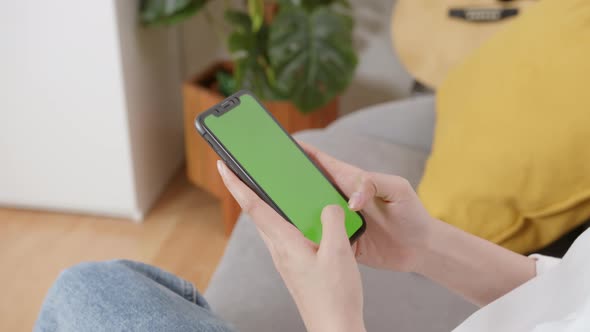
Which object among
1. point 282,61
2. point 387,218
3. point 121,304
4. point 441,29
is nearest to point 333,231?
point 387,218

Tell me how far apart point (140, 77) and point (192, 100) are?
0.15 meters

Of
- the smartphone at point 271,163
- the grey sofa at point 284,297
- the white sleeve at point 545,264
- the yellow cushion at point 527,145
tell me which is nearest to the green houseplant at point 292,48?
the grey sofa at point 284,297

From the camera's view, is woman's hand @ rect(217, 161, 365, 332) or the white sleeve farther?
the white sleeve

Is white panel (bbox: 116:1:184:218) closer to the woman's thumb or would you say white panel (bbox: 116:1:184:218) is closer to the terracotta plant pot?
the terracotta plant pot

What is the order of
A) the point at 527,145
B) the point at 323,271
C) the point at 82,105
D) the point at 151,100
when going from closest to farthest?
1. the point at 323,271
2. the point at 527,145
3. the point at 82,105
4. the point at 151,100

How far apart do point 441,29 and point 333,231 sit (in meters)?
0.99

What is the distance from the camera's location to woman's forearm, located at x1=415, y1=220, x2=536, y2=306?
62 cm

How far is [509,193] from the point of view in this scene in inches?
28.5

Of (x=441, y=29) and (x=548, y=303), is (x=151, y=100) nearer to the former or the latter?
(x=441, y=29)

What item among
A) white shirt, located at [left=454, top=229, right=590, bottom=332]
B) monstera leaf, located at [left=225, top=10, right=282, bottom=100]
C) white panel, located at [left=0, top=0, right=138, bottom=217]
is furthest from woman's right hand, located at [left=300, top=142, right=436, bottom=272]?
white panel, located at [left=0, top=0, right=138, bottom=217]

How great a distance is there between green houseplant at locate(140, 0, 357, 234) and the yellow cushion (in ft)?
1.73

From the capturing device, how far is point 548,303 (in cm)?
52

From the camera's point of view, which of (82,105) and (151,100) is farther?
(151,100)

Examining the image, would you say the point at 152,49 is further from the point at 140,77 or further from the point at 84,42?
the point at 84,42
